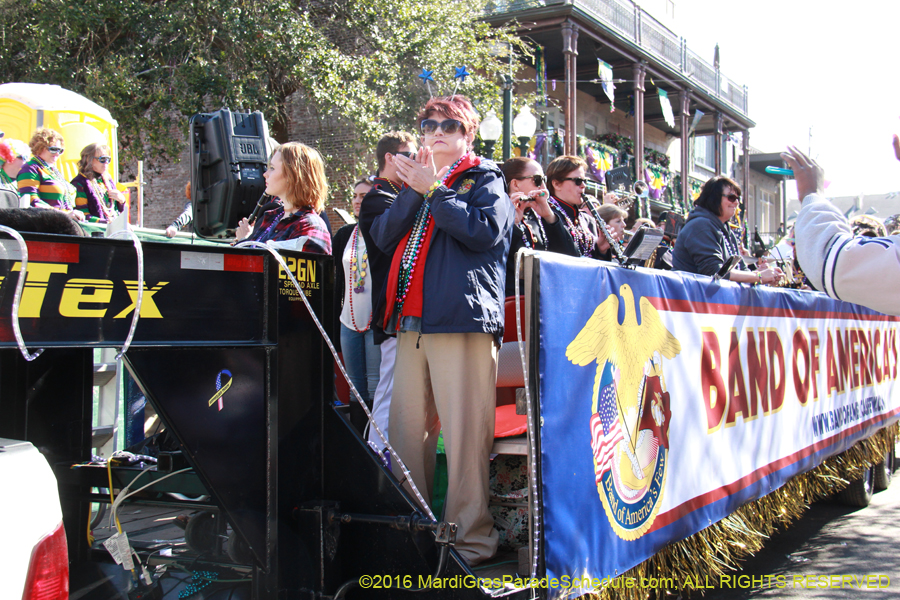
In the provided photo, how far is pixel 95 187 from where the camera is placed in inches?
251

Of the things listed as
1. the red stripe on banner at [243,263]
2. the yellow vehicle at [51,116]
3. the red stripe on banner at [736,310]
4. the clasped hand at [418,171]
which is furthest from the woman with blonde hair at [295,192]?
the yellow vehicle at [51,116]

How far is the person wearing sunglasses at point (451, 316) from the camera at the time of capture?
2.67m

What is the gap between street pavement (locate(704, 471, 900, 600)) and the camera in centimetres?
419

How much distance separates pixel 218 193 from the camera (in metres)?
3.89

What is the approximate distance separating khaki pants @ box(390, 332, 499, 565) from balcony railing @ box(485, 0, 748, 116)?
17.2m

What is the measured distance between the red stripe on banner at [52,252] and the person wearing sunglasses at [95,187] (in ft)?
16.0

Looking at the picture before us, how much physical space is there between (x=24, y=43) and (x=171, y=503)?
45.3ft

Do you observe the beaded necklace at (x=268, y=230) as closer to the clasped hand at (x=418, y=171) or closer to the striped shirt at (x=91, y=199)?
the clasped hand at (x=418, y=171)

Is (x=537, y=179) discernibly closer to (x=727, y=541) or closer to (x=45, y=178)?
(x=727, y=541)

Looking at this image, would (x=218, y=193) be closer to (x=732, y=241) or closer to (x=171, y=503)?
(x=171, y=503)

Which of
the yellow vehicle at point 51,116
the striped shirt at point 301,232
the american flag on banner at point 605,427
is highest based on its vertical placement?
the yellow vehicle at point 51,116

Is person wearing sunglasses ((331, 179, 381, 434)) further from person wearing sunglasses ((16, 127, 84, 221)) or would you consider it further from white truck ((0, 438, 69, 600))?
person wearing sunglasses ((16, 127, 84, 221))

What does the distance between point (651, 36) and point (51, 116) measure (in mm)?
19126

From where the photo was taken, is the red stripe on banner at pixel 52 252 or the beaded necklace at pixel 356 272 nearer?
the red stripe on banner at pixel 52 252
